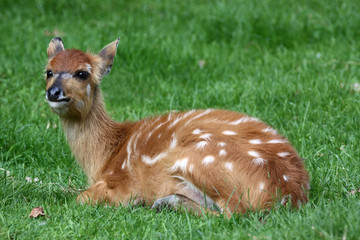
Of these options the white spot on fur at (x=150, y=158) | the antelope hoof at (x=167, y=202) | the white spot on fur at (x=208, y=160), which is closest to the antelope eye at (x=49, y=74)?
the white spot on fur at (x=150, y=158)

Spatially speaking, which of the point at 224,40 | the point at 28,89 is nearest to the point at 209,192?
the point at 28,89

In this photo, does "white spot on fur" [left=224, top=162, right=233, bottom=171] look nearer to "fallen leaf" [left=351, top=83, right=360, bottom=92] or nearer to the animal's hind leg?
the animal's hind leg

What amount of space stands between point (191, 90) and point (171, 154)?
2.77m

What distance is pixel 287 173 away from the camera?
457cm

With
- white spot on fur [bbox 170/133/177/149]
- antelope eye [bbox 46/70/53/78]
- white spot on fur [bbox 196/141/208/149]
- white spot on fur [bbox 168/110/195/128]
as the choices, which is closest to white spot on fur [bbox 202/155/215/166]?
white spot on fur [bbox 196/141/208/149]

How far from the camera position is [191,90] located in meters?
7.64

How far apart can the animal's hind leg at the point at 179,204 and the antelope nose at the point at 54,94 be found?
4.04 ft

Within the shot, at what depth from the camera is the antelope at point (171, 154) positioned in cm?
452

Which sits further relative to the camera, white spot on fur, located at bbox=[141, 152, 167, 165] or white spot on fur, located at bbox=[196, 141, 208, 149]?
white spot on fur, located at bbox=[141, 152, 167, 165]

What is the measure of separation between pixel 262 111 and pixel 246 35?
262 cm

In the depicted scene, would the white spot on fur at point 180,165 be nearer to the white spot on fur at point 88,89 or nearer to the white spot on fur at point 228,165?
the white spot on fur at point 228,165

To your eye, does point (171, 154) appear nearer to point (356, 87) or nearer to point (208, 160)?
point (208, 160)

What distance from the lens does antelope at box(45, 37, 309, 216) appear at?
178 inches

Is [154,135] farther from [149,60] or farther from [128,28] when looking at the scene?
[128,28]
